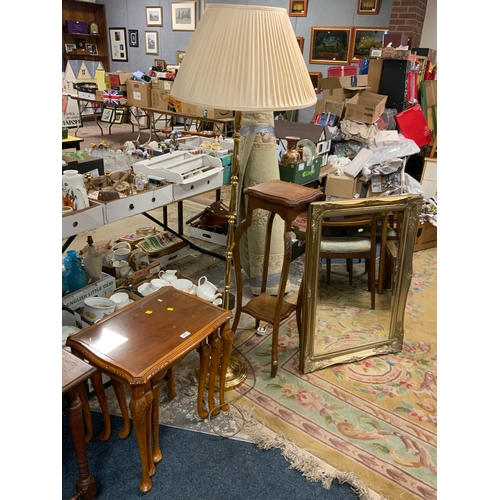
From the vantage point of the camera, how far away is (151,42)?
9562mm

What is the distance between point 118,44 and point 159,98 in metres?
4.38

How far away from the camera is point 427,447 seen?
6.66 feet

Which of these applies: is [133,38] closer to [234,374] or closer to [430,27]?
[430,27]

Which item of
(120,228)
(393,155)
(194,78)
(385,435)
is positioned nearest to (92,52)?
(120,228)

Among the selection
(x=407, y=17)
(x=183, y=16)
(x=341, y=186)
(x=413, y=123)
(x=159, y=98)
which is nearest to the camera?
(x=341, y=186)

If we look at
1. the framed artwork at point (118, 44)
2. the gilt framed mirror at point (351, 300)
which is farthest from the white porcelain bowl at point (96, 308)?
A: the framed artwork at point (118, 44)

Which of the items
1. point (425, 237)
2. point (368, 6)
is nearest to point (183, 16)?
point (368, 6)

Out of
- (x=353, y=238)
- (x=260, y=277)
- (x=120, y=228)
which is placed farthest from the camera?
(x=120, y=228)

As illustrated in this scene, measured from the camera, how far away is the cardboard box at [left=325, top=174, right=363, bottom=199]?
3955 millimetres

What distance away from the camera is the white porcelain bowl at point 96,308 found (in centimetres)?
227

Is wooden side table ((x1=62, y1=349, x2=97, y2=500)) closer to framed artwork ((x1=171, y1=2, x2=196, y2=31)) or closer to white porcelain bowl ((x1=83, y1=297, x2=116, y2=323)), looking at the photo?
white porcelain bowl ((x1=83, y1=297, x2=116, y2=323))

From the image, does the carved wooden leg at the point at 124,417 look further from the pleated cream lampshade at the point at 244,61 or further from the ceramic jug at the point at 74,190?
the pleated cream lampshade at the point at 244,61

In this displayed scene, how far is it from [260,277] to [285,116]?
4.76 m

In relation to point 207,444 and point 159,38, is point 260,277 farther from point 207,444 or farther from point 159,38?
point 159,38
